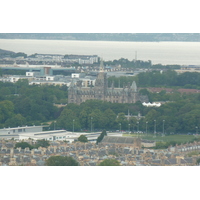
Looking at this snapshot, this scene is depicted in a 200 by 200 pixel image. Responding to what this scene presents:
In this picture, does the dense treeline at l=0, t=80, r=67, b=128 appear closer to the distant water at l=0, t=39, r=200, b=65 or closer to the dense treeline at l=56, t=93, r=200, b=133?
the dense treeline at l=56, t=93, r=200, b=133

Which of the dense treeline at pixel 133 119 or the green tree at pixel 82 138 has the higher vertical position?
the green tree at pixel 82 138

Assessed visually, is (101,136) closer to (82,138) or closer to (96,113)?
(82,138)

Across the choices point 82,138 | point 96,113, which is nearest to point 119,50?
point 96,113

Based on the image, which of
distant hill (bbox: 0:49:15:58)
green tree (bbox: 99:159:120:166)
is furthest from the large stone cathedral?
green tree (bbox: 99:159:120:166)

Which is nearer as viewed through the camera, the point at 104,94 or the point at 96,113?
the point at 96,113

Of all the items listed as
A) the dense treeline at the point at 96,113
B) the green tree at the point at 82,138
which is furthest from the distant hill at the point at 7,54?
the green tree at the point at 82,138

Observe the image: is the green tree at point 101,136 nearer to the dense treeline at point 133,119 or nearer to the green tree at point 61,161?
the dense treeline at point 133,119

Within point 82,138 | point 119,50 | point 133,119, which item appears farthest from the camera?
point 119,50
